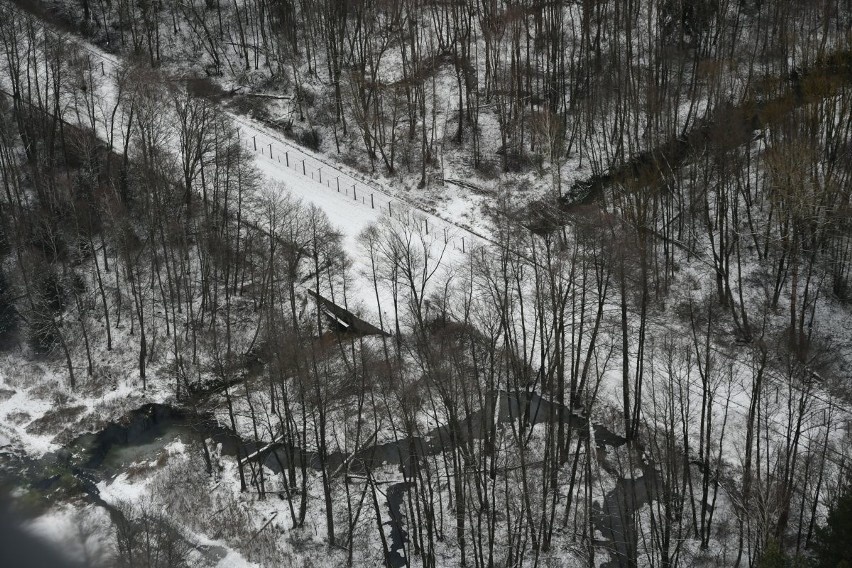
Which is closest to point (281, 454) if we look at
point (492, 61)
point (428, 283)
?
point (428, 283)

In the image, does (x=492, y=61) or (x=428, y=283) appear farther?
(x=492, y=61)

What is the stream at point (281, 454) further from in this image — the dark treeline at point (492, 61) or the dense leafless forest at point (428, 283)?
the dark treeline at point (492, 61)

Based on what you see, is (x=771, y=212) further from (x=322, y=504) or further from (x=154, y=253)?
(x=154, y=253)

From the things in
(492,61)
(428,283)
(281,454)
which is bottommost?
(281,454)

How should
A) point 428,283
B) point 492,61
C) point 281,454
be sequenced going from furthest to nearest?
1. point 492,61
2. point 428,283
3. point 281,454

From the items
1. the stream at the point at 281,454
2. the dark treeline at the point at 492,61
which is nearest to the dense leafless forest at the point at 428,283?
the stream at the point at 281,454

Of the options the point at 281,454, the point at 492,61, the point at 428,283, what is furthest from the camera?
the point at 492,61

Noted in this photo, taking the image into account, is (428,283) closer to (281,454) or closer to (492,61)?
(281,454)

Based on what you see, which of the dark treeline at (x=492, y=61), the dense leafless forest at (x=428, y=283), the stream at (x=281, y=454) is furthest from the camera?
the dark treeline at (x=492, y=61)
